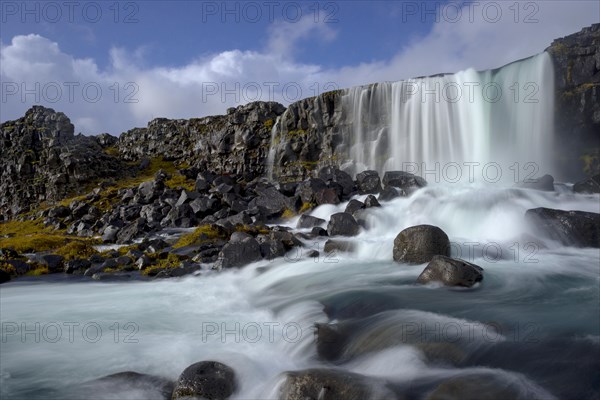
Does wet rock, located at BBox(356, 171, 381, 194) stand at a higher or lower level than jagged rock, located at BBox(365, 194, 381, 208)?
higher

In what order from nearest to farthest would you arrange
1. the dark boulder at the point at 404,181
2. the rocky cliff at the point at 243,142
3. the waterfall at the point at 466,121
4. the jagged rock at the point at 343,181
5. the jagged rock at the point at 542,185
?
the jagged rock at the point at 542,185 < the dark boulder at the point at 404,181 < the jagged rock at the point at 343,181 < the rocky cliff at the point at 243,142 < the waterfall at the point at 466,121

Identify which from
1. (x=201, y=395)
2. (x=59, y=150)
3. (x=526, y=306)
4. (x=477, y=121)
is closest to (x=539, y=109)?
(x=477, y=121)

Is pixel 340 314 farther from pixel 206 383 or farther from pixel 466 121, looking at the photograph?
pixel 466 121

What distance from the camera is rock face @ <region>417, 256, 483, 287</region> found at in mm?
13734

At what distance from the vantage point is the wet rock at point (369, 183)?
35531 mm

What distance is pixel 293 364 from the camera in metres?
9.41

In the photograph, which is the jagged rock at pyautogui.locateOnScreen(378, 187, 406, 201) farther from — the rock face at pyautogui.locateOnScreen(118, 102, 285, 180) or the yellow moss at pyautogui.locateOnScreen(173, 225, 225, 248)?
the rock face at pyautogui.locateOnScreen(118, 102, 285, 180)

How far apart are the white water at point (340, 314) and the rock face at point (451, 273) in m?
0.41

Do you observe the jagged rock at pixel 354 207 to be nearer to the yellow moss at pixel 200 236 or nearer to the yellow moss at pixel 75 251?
the yellow moss at pixel 200 236

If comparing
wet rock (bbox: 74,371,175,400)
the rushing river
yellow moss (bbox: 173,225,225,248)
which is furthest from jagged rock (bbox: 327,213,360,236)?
wet rock (bbox: 74,371,175,400)

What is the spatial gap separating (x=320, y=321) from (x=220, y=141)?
2531 inches

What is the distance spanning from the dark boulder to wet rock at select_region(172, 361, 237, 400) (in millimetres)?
24663

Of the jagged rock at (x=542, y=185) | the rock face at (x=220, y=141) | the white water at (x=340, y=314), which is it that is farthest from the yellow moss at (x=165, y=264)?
the rock face at (x=220, y=141)

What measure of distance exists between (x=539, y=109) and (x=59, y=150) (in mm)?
72982
